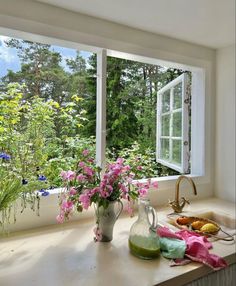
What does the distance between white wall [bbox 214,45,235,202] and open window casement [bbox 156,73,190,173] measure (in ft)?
0.86

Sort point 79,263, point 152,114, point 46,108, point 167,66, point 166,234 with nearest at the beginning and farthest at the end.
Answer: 1. point 79,263
2. point 166,234
3. point 46,108
4. point 167,66
5. point 152,114

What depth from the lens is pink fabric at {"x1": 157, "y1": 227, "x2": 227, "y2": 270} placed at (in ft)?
3.63

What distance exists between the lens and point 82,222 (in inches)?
62.3

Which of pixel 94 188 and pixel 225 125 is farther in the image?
pixel 225 125

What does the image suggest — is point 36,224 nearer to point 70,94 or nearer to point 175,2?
point 70,94

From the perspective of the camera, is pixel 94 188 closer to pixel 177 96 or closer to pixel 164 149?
pixel 164 149

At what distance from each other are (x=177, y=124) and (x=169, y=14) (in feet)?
3.08

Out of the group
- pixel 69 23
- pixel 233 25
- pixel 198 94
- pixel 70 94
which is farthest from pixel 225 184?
pixel 69 23

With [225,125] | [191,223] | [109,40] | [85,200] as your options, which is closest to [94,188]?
[85,200]

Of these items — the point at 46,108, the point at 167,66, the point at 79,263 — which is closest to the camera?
the point at 79,263

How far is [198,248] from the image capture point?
117cm

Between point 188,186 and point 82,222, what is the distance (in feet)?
3.07

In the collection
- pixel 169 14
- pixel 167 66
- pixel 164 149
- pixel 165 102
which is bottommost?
pixel 164 149

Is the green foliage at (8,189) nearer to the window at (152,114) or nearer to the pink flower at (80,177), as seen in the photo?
the pink flower at (80,177)
